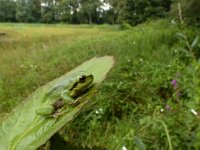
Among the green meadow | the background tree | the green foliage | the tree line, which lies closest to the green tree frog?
the green meadow

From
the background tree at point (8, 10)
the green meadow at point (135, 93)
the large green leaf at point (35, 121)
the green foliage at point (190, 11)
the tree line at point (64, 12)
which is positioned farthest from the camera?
the background tree at point (8, 10)

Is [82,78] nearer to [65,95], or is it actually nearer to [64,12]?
[65,95]

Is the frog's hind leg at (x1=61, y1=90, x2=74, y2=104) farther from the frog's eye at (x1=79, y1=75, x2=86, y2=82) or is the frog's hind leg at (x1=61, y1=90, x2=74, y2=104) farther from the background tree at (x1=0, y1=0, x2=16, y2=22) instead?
the background tree at (x1=0, y1=0, x2=16, y2=22)

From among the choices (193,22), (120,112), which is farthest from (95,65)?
(193,22)

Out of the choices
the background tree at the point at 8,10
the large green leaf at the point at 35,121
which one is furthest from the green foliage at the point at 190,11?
the background tree at the point at 8,10

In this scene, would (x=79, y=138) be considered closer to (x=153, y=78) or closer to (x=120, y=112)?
(x=120, y=112)

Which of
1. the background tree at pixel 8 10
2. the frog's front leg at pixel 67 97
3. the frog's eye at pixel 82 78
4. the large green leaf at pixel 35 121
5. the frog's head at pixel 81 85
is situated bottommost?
the background tree at pixel 8 10

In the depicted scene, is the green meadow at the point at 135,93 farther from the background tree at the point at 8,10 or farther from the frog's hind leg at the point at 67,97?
the background tree at the point at 8,10

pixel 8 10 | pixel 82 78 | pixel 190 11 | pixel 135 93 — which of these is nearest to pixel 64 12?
pixel 8 10
